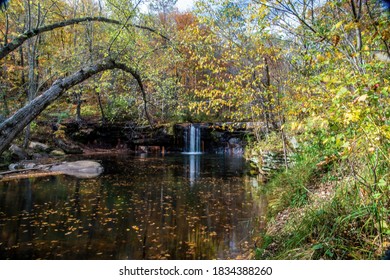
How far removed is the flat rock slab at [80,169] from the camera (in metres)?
11.9

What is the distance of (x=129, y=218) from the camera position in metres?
6.30

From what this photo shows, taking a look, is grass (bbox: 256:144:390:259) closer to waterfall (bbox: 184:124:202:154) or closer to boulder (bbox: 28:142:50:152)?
boulder (bbox: 28:142:50:152)

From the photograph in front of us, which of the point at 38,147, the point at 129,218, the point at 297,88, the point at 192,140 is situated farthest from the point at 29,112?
the point at 192,140

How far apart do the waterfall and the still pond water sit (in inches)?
450

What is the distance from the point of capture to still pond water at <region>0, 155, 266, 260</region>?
470cm

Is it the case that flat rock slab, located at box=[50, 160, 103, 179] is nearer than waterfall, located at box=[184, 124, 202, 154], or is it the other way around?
flat rock slab, located at box=[50, 160, 103, 179]

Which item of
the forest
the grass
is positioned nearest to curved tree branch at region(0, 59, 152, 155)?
the forest

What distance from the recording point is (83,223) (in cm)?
595

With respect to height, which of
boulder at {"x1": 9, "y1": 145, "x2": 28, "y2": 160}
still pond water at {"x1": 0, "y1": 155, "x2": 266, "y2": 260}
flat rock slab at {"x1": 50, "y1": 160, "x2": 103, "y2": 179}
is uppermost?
boulder at {"x1": 9, "y1": 145, "x2": 28, "y2": 160}

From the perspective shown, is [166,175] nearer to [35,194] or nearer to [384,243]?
[35,194]

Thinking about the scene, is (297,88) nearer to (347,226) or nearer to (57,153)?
(347,226)

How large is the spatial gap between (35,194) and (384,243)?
8.53 metres

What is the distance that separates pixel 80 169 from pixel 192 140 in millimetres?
10657

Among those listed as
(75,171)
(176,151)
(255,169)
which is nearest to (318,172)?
(255,169)
